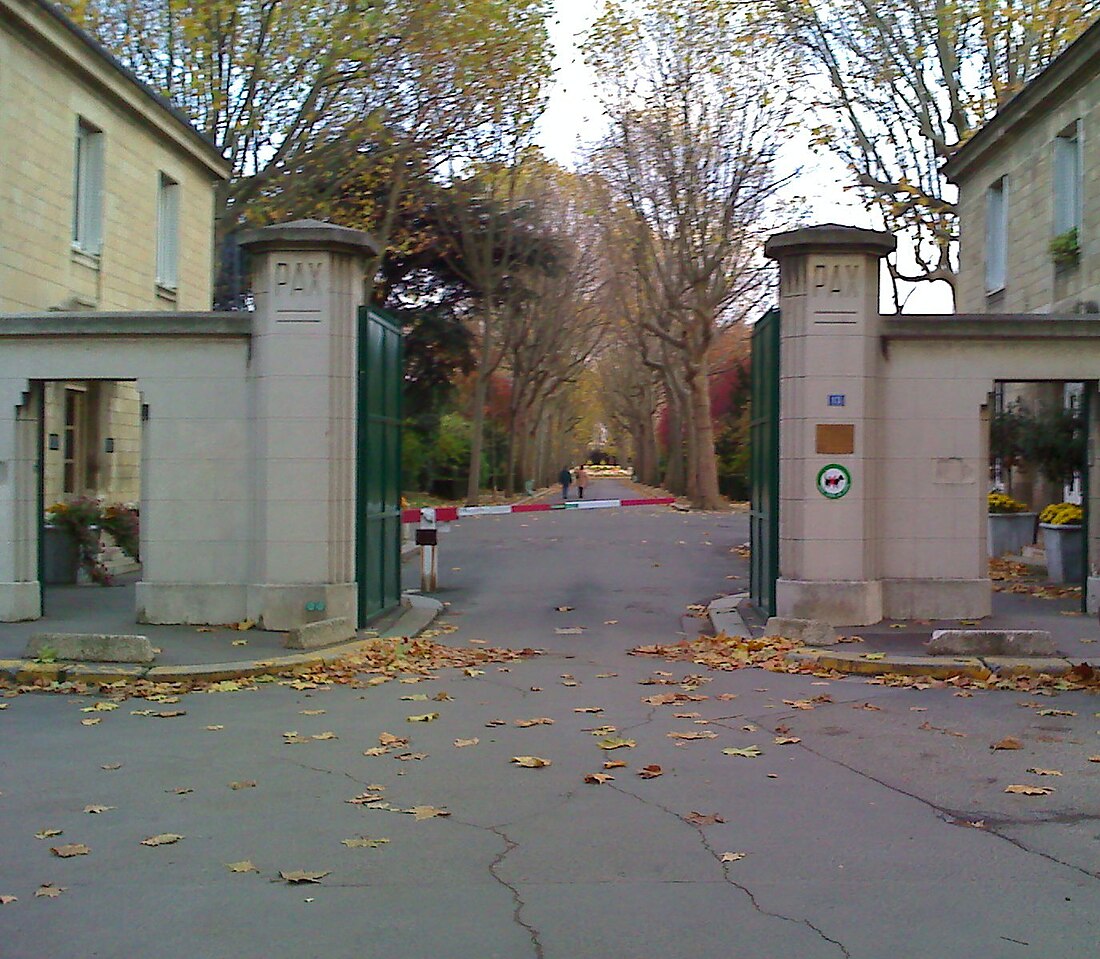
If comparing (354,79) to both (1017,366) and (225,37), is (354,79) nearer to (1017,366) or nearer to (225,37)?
(225,37)

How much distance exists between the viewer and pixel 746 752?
773cm

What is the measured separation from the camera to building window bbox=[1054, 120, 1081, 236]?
63.9 feet

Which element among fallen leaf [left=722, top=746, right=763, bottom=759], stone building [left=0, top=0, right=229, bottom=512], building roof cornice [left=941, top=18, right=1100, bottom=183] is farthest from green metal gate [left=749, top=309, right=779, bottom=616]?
stone building [left=0, top=0, right=229, bottom=512]

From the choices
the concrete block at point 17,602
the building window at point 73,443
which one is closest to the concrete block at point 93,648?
the concrete block at point 17,602

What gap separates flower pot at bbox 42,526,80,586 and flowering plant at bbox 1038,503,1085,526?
13047 millimetres

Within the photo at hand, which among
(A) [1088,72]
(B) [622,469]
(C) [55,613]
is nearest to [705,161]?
(A) [1088,72]

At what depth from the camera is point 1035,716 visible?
880 cm

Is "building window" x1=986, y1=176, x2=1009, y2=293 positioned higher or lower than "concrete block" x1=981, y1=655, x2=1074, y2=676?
higher

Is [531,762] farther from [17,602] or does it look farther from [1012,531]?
[1012,531]

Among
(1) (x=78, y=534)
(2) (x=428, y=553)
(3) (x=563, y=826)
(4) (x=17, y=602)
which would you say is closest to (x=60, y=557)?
(1) (x=78, y=534)

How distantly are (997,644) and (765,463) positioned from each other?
378 centimetres

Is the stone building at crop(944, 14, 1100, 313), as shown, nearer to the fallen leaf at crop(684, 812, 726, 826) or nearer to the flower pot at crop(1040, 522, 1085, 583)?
the flower pot at crop(1040, 522, 1085, 583)

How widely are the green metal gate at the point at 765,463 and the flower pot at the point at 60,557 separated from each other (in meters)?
9.07

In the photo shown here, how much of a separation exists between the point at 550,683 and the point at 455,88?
21.6m
